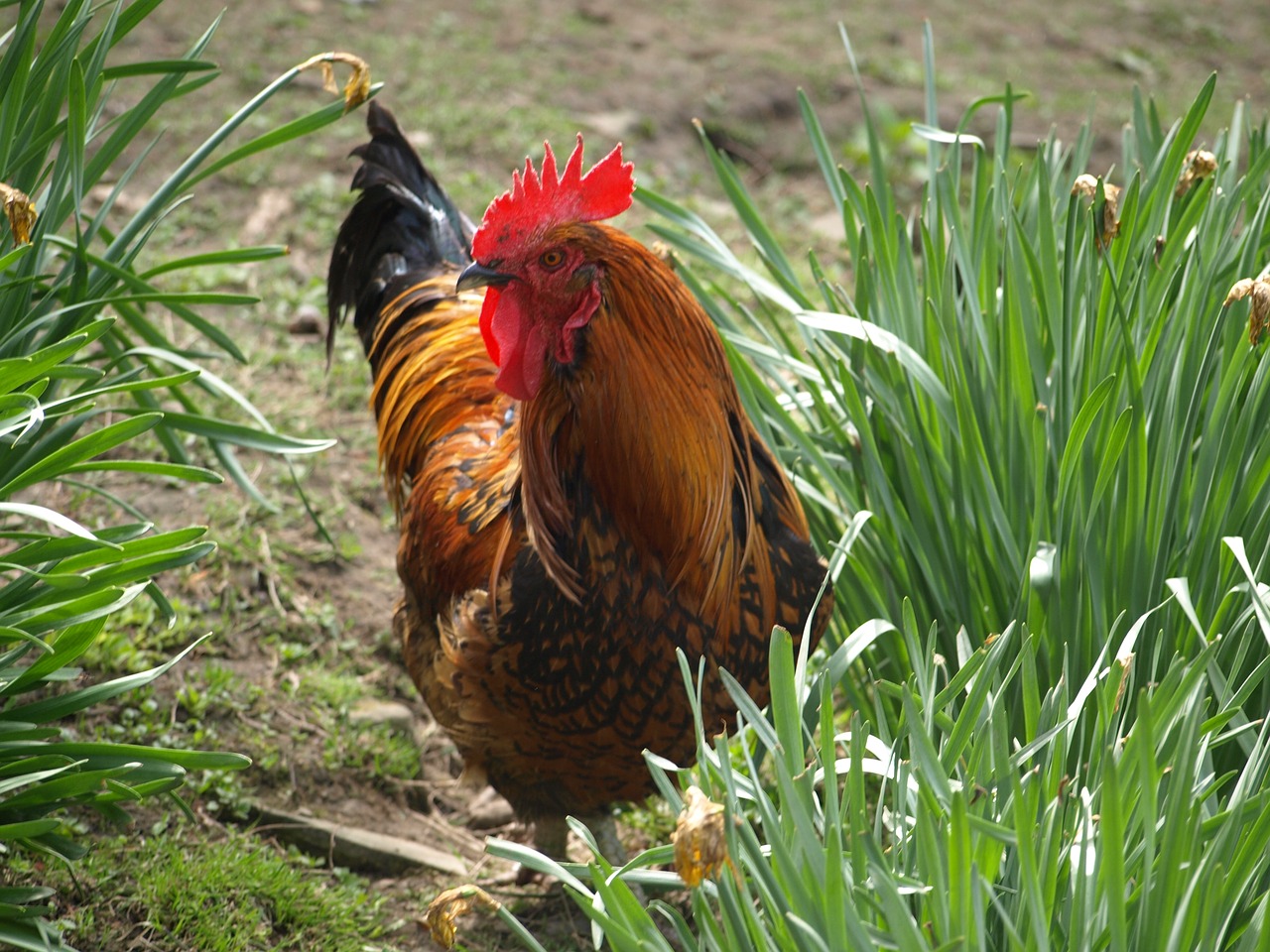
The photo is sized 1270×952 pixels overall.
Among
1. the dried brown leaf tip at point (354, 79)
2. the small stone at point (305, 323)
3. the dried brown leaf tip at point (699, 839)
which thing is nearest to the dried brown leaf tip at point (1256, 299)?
the dried brown leaf tip at point (699, 839)

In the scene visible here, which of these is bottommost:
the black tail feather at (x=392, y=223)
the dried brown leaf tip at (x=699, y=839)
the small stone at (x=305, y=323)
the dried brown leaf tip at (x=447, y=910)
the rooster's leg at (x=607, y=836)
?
the rooster's leg at (x=607, y=836)

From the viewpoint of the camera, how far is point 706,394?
83.0 inches

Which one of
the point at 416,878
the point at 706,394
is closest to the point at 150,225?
the point at 706,394

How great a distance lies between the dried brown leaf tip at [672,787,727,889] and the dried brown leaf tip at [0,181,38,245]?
1300 mm

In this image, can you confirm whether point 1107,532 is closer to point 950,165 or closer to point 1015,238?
point 1015,238

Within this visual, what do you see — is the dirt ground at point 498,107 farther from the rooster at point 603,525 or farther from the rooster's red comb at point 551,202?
the rooster's red comb at point 551,202

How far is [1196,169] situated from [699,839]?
1683 mm

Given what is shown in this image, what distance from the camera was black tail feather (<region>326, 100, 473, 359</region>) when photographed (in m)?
3.06

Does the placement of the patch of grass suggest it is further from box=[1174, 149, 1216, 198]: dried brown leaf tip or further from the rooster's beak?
box=[1174, 149, 1216, 198]: dried brown leaf tip

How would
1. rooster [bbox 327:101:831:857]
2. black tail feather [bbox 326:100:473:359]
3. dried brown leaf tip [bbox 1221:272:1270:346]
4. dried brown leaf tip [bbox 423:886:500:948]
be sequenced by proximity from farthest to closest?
black tail feather [bbox 326:100:473:359]
rooster [bbox 327:101:831:857]
dried brown leaf tip [bbox 1221:272:1270:346]
dried brown leaf tip [bbox 423:886:500:948]

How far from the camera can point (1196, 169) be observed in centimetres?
223

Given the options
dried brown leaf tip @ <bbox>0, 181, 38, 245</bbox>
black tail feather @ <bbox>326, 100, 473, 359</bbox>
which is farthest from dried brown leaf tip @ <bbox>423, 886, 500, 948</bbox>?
black tail feather @ <bbox>326, 100, 473, 359</bbox>

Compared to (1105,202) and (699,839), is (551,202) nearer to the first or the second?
(1105,202)

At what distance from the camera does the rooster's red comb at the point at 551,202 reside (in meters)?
2.05
